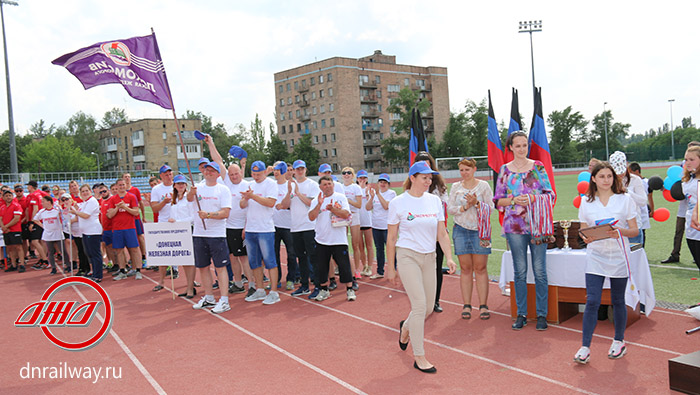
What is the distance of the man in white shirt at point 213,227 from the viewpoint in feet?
25.5

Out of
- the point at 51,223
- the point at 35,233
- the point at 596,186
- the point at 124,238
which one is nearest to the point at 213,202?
the point at 124,238

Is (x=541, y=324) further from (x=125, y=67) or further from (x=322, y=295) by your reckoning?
(x=125, y=67)

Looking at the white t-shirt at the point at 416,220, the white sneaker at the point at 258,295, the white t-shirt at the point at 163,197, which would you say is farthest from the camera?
the white t-shirt at the point at 163,197

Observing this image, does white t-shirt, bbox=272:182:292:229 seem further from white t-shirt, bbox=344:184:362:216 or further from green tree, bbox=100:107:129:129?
green tree, bbox=100:107:129:129

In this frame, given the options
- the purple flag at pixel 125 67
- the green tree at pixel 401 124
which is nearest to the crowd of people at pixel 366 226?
the purple flag at pixel 125 67

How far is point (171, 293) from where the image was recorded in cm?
942

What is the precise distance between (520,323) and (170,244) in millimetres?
5668

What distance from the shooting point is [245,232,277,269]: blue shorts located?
26.4 ft

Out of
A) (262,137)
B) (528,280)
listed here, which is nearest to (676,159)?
(262,137)

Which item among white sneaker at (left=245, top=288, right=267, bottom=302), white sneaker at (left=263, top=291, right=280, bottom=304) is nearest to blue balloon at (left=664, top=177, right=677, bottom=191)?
white sneaker at (left=263, top=291, right=280, bottom=304)

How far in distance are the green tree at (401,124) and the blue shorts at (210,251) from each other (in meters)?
68.7

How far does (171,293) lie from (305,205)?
3161mm

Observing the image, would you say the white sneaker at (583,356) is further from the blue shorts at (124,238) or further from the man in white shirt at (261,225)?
the blue shorts at (124,238)

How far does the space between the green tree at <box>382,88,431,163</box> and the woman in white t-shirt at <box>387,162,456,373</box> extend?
7093cm
